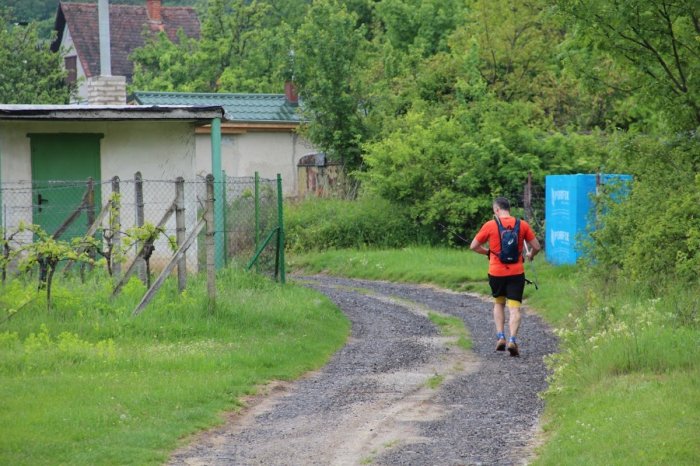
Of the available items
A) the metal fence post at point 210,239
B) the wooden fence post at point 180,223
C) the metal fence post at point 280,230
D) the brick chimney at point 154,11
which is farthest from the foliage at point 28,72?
the metal fence post at point 210,239

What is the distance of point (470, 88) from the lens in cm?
2784

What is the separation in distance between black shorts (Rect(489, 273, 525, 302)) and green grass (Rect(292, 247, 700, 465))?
819 millimetres

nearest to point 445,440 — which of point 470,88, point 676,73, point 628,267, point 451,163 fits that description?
point 628,267

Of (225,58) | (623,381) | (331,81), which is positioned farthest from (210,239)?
(225,58)

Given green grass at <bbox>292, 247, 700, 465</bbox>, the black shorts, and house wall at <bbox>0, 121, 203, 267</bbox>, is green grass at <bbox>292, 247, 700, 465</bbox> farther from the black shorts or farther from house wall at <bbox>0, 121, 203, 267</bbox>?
house wall at <bbox>0, 121, 203, 267</bbox>

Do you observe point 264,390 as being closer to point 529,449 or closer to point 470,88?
point 529,449

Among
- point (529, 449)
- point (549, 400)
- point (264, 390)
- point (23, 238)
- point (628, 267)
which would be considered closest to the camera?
point (529, 449)

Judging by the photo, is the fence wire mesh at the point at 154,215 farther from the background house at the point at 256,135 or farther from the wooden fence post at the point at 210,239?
the background house at the point at 256,135

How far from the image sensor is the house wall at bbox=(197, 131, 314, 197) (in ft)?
105

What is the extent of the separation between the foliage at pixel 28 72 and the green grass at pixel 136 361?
18.6 metres

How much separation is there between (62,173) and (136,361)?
305 inches

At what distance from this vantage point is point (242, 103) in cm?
3294

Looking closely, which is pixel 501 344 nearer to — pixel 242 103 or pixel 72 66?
pixel 242 103

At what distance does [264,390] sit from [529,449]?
3.29m
